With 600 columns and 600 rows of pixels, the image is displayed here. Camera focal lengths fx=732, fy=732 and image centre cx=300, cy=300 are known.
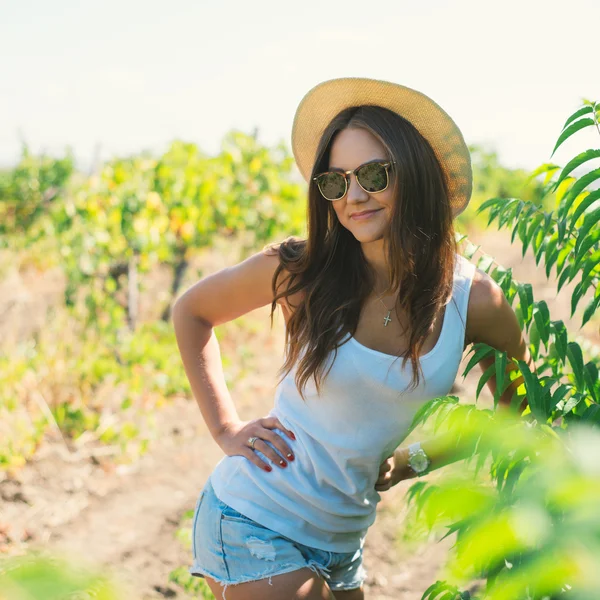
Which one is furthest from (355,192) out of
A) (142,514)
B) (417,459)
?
(142,514)

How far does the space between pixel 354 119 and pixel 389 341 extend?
2.26 ft

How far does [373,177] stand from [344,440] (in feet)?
2.48

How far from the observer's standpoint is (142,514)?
4516 mm

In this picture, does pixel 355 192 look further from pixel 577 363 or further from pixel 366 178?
pixel 577 363

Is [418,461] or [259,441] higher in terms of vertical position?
[259,441]

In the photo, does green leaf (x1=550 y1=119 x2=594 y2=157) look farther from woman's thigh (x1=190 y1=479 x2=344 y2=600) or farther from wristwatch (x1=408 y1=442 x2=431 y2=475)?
woman's thigh (x1=190 y1=479 x2=344 y2=600)

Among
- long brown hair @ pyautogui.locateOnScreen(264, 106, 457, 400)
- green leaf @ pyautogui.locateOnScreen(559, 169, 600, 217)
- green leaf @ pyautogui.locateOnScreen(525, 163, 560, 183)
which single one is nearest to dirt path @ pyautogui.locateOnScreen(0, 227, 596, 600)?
long brown hair @ pyautogui.locateOnScreen(264, 106, 457, 400)

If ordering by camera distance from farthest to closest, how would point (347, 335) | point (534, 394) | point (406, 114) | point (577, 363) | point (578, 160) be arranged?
point (406, 114) → point (347, 335) → point (577, 363) → point (578, 160) → point (534, 394)

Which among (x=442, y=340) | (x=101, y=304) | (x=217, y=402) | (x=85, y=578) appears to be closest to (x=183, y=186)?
(x=101, y=304)

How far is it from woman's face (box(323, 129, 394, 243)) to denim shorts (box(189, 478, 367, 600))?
895 mm

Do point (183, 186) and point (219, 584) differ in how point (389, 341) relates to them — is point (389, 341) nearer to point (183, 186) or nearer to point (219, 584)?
point (219, 584)

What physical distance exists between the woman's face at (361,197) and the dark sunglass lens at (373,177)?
20 mm

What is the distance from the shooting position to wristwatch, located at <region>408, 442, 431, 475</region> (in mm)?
2307

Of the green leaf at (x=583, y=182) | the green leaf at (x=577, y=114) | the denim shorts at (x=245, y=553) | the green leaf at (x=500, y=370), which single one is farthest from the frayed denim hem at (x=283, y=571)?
the green leaf at (x=577, y=114)
